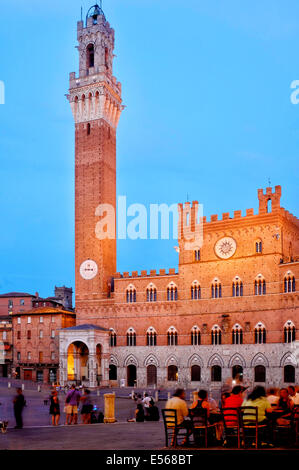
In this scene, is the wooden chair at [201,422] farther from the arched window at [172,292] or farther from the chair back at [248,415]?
the arched window at [172,292]

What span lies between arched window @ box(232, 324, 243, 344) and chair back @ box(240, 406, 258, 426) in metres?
38.8

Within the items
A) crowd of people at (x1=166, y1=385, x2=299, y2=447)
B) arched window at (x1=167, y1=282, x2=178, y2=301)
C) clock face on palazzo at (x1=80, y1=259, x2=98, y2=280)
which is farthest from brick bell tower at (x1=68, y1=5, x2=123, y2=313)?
crowd of people at (x1=166, y1=385, x2=299, y2=447)

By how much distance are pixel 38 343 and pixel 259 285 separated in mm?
25806

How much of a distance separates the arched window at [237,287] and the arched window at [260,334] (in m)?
3.21

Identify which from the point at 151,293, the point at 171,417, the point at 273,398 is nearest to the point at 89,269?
the point at 151,293

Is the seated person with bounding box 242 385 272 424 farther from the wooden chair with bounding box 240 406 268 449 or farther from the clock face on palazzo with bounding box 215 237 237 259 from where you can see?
the clock face on palazzo with bounding box 215 237 237 259

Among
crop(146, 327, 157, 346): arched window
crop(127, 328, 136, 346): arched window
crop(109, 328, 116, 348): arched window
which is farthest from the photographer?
crop(109, 328, 116, 348): arched window

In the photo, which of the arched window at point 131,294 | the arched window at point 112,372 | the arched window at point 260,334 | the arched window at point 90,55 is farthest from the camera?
the arched window at point 90,55

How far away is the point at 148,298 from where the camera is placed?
Answer: 5531 centimetres

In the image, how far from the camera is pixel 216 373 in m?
50.6

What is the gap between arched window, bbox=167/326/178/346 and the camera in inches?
2100

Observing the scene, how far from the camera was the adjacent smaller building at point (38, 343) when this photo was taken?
197 feet

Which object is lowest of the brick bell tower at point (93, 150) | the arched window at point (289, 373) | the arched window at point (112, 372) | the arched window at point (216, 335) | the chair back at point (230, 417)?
the arched window at point (112, 372)

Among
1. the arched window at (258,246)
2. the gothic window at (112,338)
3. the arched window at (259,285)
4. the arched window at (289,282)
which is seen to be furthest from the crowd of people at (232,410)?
the gothic window at (112,338)
